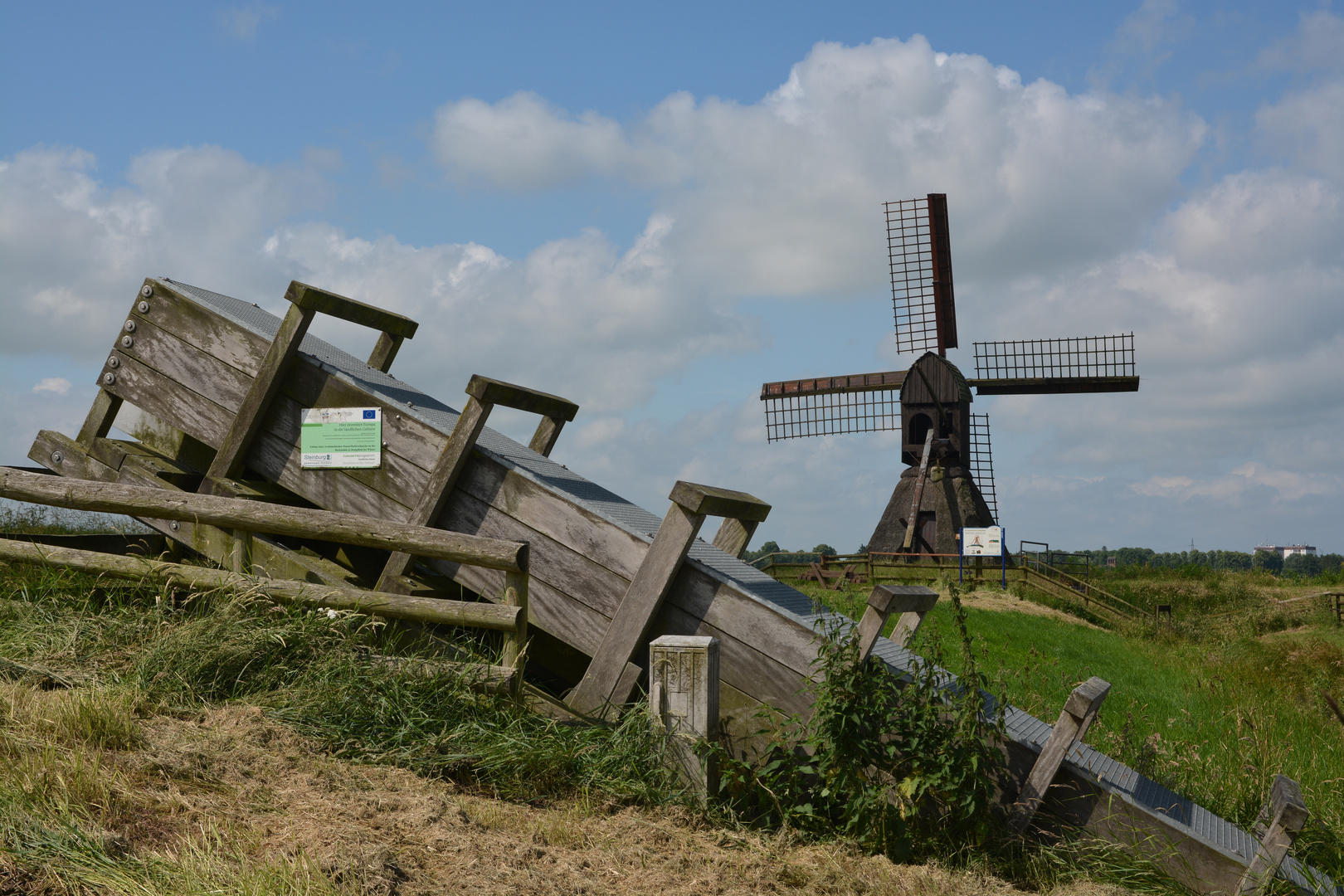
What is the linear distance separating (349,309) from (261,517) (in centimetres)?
175

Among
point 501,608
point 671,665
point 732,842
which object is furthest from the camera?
point 501,608

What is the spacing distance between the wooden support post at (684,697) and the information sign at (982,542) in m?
20.9

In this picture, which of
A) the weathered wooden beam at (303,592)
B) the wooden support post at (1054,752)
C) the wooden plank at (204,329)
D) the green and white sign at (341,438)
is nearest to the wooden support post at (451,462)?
the weathered wooden beam at (303,592)

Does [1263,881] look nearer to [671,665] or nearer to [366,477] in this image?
[671,665]

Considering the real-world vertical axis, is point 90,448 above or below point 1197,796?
below

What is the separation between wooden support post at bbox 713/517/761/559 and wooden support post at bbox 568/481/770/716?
2.85 ft

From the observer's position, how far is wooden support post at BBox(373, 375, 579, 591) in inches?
218

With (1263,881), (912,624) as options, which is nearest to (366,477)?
(912,624)

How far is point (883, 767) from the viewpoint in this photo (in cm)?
436

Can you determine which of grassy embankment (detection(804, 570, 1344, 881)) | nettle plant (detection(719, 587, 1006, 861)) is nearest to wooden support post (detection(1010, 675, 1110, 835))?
nettle plant (detection(719, 587, 1006, 861))

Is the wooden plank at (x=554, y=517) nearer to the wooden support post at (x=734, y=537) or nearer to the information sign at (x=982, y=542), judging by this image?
the wooden support post at (x=734, y=537)

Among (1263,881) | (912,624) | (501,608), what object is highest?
(912,624)

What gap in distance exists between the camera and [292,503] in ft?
22.3

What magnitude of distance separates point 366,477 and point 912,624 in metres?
3.71
